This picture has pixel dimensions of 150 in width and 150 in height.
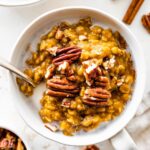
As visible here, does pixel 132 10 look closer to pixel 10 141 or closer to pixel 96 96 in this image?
pixel 96 96

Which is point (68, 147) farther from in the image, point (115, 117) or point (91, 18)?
point (91, 18)

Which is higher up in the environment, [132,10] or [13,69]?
[132,10]

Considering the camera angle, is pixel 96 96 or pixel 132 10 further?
pixel 132 10

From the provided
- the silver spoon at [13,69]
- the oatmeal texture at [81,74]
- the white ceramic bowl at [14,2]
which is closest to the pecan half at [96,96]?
the oatmeal texture at [81,74]

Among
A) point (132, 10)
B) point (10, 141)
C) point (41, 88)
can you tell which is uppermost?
point (132, 10)

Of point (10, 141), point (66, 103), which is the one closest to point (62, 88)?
point (66, 103)

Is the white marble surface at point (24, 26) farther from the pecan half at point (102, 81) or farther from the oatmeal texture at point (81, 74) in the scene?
the pecan half at point (102, 81)
